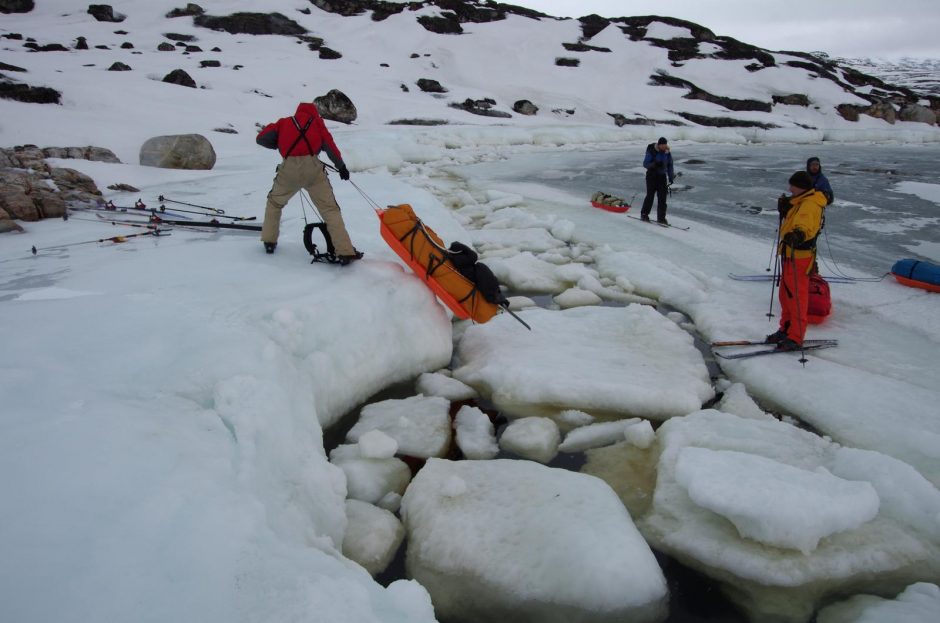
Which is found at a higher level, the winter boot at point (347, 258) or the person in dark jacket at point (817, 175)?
the person in dark jacket at point (817, 175)

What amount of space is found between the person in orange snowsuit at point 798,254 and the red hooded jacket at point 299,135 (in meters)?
3.72

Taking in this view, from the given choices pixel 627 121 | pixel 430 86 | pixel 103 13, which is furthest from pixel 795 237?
pixel 103 13

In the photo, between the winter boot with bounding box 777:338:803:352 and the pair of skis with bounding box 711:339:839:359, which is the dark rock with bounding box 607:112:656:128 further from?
the winter boot with bounding box 777:338:803:352

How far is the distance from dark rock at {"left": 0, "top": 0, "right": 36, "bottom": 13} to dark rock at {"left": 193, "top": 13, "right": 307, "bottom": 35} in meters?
11.5

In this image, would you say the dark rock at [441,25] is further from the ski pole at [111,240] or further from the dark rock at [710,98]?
the ski pole at [111,240]

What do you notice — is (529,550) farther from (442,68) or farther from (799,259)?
(442,68)

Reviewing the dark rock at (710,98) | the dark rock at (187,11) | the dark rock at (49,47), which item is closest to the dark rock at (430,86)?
the dark rock at (710,98)

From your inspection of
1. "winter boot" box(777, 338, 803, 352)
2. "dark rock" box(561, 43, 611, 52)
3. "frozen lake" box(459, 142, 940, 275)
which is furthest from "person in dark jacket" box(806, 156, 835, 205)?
"dark rock" box(561, 43, 611, 52)

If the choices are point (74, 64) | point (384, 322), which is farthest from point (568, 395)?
point (74, 64)

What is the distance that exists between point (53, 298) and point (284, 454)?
6.83ft

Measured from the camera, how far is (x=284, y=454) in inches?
93.5

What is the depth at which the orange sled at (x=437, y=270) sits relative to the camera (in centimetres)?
432

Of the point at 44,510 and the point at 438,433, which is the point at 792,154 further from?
the point at 44,510

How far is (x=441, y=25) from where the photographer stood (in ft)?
133
